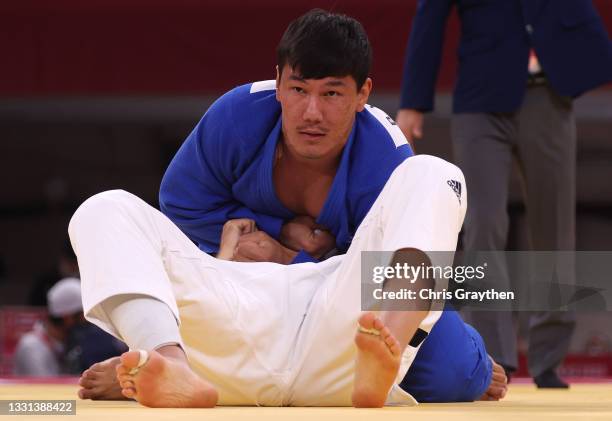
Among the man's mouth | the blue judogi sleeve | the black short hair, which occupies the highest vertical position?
the black short hair

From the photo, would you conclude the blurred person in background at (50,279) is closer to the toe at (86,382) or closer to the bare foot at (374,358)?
the toe at (86,382)

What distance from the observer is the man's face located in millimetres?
2174

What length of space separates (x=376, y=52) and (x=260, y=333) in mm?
3796

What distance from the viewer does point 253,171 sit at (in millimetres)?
2371

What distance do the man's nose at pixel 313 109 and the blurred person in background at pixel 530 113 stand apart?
1420 millimetres

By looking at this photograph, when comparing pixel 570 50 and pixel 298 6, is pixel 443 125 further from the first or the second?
pixel 570 50

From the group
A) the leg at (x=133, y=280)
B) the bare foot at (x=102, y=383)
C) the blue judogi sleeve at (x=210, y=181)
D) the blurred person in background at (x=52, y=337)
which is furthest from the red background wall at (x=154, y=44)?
the leg at (x=133, y=280)

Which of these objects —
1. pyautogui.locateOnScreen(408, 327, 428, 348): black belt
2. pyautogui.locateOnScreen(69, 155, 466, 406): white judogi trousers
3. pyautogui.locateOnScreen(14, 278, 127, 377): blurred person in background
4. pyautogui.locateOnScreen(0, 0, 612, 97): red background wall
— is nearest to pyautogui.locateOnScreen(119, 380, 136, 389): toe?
pyautogui.locateOnScreen(69, 155, 466, 406): white judogi trousers

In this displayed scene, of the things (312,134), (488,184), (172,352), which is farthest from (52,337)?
(172,352)

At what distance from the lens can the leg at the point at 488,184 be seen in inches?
135

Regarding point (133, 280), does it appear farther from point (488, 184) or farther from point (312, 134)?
point (488, 184)

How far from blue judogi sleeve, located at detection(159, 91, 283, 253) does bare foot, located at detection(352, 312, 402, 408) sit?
72 centimetres

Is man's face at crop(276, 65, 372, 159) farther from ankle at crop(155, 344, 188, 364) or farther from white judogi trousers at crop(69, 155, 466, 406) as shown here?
ankle at crop(155, 344, 188, 364)

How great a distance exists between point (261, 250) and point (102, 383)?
44cm
